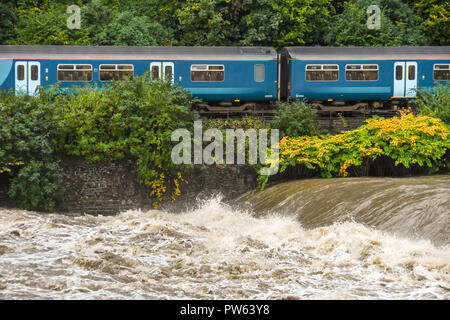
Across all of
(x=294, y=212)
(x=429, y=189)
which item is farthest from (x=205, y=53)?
(x=429, y=189)

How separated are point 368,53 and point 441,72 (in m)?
2.84

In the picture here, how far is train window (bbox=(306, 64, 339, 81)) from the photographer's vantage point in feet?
72.3

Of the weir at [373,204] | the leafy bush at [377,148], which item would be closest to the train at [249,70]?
the leafy bush at [377,148]

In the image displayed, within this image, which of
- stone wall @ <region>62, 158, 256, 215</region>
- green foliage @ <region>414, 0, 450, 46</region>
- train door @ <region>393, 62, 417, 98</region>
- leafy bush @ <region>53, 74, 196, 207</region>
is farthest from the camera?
green foliage @ <region>414, 0, 450, 46</region>

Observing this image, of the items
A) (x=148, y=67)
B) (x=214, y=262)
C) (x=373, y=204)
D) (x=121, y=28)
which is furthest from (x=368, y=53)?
(x=214, y=262)

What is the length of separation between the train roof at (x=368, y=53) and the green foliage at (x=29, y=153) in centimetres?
968

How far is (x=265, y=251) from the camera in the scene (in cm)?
1037

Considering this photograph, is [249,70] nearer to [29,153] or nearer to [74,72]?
[74,72]

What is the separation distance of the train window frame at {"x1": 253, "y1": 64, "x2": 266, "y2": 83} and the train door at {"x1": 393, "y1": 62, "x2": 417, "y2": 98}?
4.88 meters

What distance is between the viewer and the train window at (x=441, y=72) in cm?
2233

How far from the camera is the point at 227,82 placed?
2181 centimetres

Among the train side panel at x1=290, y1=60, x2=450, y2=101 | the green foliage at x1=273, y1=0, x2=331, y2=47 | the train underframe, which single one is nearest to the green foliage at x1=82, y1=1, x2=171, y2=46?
the green foliage at x1=273, y1=0, x2=331, y2=47

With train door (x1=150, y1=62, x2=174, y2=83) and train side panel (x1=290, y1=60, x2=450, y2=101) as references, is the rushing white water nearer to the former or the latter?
train door (x1=150, y1=62, x2=174, y2=83)

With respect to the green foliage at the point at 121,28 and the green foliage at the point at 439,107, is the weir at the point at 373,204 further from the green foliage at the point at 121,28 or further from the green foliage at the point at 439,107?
the green foliage at the point at 121,28
